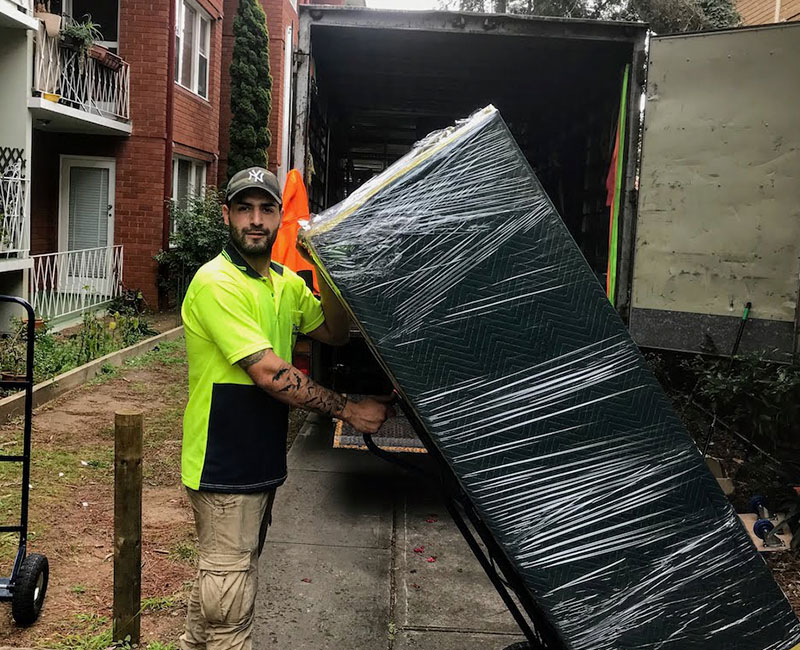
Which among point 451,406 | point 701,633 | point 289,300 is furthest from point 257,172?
point 701,633

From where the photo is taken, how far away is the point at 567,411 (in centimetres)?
205

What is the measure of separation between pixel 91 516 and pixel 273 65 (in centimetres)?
1637

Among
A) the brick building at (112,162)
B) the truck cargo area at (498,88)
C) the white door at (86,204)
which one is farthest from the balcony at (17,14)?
the truck cargo area at (498,88)

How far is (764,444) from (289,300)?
375cm

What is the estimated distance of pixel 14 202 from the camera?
29.5ft

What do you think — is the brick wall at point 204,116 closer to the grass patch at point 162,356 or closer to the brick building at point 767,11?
the grass patch at point 162,356

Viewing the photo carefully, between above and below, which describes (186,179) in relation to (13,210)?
above

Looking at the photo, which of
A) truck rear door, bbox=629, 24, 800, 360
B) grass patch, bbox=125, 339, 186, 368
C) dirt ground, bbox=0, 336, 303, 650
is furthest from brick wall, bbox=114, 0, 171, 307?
truck rear door, bbox=629, 24, 800, 360

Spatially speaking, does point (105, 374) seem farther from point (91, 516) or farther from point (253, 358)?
point (253, 358)

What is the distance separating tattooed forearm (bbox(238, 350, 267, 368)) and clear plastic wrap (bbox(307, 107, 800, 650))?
1.51 feet

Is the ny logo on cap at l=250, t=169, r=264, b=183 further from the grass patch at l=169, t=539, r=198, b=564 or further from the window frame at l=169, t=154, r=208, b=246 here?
the window frame at l=169, t=154, r=208, b=246

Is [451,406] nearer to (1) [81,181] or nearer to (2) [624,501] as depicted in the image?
(2) [624,501]

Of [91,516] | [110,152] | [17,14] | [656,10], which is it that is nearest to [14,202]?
[17,14]

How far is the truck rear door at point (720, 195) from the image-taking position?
16.7 ft
